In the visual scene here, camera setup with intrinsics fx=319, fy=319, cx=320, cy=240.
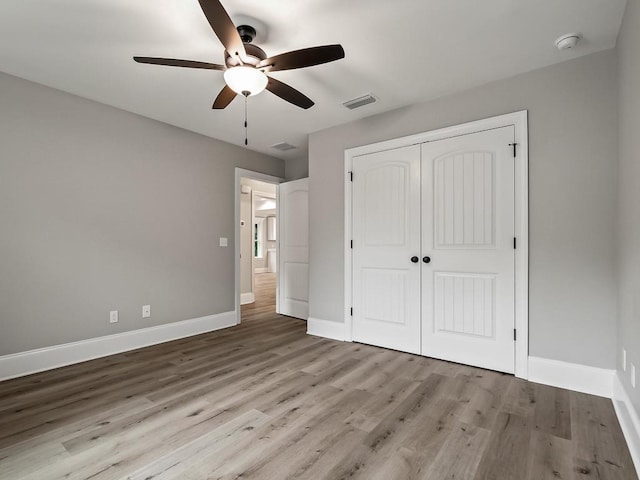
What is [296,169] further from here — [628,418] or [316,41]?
[628,418]

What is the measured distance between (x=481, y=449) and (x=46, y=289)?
11.8 feet

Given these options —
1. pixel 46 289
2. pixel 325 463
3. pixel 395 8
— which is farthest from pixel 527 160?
pixel 46 289

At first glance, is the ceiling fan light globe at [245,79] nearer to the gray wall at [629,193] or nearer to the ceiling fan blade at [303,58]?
the ceiling fan blade at [303,58]

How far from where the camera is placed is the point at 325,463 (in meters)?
1.61

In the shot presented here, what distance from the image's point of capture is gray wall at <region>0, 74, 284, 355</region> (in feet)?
9.01

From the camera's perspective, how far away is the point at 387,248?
3.43m

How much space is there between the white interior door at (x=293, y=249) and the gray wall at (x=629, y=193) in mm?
3570

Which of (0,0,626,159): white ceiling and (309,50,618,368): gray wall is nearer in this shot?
(0,0,626,159): white ceiling

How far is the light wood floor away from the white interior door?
1.99 m

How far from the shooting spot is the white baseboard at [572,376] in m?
2.30

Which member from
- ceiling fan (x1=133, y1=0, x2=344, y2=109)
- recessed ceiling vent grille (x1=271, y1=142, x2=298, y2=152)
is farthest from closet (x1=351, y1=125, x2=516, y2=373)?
ceiling fan (x1=133, y1=0, x2=344, y2=109)

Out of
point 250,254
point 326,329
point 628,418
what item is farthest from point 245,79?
point 250,254

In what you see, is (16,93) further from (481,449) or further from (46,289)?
(481,449)

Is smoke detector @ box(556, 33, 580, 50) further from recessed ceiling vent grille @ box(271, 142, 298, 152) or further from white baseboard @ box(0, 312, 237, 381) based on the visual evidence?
white baseboard @ box(0, 312, 237, 381)
